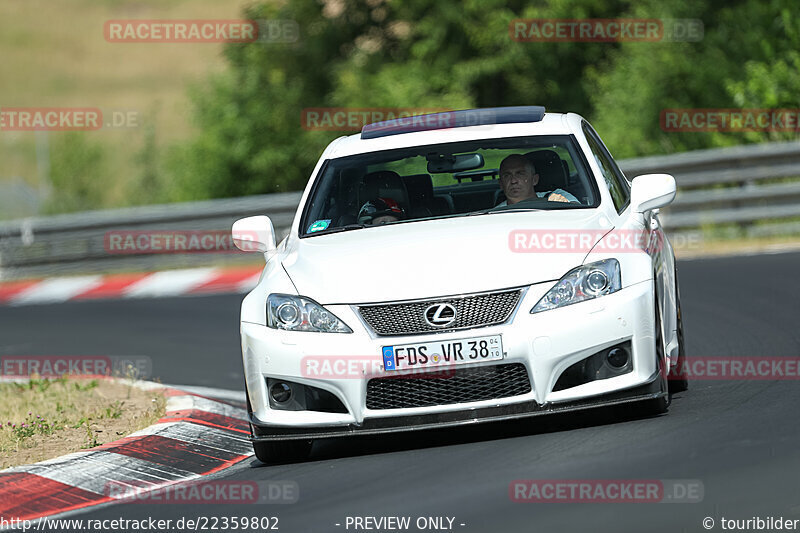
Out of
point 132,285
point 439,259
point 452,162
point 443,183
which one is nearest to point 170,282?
point 132,285

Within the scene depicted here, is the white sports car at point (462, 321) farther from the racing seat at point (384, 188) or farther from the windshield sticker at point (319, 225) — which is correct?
the racing seat at point (384, 188)

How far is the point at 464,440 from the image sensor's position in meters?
6.84

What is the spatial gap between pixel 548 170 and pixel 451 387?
1815 millimetres

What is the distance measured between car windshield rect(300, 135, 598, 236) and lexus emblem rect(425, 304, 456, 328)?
108 centimetres

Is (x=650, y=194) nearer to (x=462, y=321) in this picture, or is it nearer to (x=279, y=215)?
(x=462, y=321)

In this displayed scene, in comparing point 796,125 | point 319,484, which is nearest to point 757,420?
point 319,484

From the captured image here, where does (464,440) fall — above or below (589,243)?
below

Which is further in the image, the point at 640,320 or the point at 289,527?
the point at 640,320

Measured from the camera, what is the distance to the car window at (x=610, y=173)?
7543 mm

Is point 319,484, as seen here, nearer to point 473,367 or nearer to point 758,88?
point 473,367

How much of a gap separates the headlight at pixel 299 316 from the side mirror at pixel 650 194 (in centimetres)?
181

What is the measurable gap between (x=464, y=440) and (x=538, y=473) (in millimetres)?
1086

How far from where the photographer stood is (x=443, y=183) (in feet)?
26.6

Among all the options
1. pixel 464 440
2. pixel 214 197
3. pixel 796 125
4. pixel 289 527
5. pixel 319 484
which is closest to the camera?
pixel 289 527
